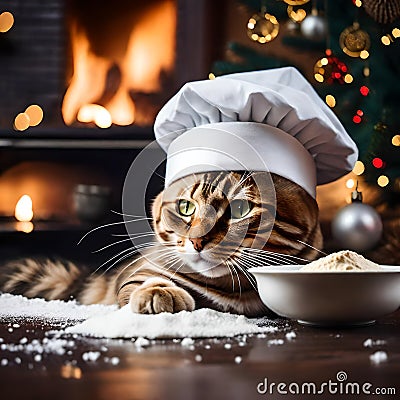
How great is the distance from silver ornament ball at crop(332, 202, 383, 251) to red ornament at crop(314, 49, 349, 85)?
0.42m

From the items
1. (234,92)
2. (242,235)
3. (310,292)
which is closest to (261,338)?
(310,292)

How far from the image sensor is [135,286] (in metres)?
1.17

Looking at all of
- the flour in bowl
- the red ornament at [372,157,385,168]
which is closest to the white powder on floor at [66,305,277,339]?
the flour in bowl

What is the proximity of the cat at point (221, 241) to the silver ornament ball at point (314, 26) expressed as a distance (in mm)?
1121

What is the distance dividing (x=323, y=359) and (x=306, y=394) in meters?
0.13

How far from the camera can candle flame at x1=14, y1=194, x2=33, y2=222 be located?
2527 mm

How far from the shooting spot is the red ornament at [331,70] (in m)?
2.14

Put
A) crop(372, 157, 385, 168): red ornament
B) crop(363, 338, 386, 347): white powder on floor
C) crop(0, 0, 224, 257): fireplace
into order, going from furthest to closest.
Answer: crop(0, 0, 224, 257): fireplace → crop(372, 157, 385, 168): red ornament → crop(363, 338, 386, 347): white powder on floor

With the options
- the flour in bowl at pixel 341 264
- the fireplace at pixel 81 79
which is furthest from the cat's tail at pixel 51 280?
the fireplace at pixel 81 79

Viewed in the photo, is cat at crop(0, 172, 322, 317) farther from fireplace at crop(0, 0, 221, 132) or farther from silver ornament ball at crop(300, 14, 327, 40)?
fireplace at crop(0, 0, 221, 132)

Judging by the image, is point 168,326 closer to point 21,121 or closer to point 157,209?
point 157,209

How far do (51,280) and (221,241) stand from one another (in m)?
0.58

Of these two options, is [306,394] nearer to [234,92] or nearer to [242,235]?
[242,235]

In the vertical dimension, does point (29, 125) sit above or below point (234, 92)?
below
